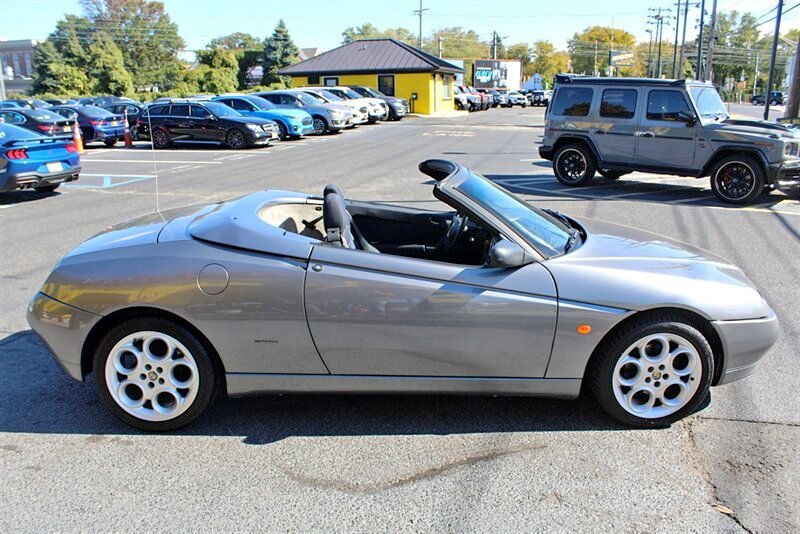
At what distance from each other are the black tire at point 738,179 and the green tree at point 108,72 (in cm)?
5707

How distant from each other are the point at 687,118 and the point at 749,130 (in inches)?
38.9

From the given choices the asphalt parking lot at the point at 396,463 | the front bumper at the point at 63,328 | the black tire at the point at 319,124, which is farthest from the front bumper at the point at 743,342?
the black tire at the point at 319,124

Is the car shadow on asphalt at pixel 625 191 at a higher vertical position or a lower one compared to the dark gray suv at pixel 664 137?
lower

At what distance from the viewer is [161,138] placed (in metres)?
21.4

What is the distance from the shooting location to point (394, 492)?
2.94 metres

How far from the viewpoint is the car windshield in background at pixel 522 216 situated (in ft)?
11.5

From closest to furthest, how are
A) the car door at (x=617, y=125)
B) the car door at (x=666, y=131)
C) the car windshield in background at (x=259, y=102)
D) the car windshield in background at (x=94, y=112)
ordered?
the car door at (x=666, y=131) < the car door at (x=617, y=125) < the car windshield in background at (x=94, y=112) < the car windshield in background at (x=259, y=102)

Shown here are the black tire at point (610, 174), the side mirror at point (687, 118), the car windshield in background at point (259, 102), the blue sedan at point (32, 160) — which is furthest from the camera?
the car windshield in background at point (259, 102)

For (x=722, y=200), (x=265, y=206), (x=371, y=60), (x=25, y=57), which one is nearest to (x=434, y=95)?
(x=371, y=60)

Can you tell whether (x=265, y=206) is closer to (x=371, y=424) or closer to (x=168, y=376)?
(x=168, y=376)

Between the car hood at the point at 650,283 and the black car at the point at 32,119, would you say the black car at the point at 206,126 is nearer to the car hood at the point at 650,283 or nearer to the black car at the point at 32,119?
the black car at the point at 32,119

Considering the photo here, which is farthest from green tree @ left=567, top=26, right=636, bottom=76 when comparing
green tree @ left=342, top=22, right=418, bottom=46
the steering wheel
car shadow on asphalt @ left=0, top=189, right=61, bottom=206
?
the steering wheel

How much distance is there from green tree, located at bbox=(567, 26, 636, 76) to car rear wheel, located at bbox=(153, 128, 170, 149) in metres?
117

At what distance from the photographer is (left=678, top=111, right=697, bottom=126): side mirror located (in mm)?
10891
